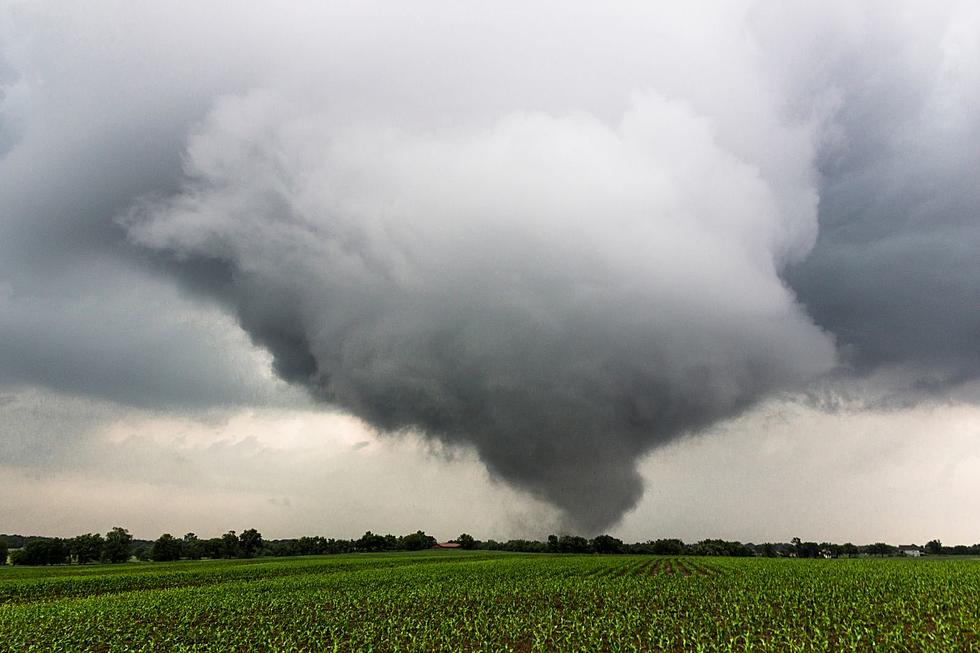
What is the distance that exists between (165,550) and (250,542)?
27.8 metres

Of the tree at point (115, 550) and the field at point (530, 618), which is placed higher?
the field at point (530, 618)

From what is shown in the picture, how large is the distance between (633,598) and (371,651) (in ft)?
69.4

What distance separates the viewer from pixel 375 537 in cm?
19750

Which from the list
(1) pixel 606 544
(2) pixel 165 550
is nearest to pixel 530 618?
(2) pixel 165 550

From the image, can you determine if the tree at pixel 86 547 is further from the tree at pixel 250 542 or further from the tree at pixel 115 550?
the tree at pixel 250 542

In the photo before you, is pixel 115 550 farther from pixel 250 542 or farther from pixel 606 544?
pixel 606 544

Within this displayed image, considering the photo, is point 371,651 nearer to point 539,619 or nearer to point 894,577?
point 539,619

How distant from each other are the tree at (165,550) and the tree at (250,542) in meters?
21.3

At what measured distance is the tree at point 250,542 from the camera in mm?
162375

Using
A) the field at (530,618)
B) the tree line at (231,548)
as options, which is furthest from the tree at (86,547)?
the field at (530,618)

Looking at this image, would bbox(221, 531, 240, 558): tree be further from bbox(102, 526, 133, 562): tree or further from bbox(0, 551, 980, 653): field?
bbox(0, 551, 980, 653): field

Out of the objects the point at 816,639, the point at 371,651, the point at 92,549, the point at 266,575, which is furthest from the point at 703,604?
the point at 92,549

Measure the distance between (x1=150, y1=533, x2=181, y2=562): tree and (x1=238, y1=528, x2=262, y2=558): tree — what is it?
21.3 metres

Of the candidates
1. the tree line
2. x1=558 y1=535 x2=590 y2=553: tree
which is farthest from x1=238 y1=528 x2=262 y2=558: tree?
x1=558 y1=535 x2=590 y2=553: tree
